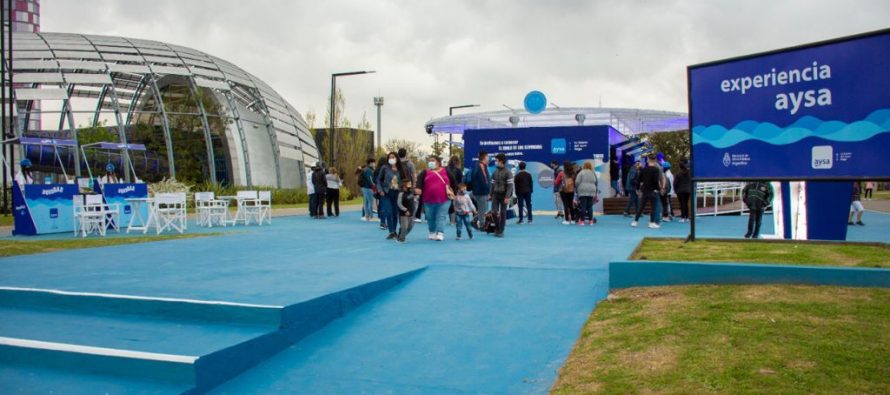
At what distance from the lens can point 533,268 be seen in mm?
8039

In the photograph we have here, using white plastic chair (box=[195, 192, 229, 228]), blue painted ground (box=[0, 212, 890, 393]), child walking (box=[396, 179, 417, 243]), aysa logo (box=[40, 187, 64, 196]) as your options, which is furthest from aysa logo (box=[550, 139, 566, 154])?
aysa logo (box=[40, 187, 64, 196])

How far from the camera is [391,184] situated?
12.1m

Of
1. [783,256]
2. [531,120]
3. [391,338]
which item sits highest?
[531,120]

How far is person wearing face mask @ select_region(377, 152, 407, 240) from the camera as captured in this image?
12102mm

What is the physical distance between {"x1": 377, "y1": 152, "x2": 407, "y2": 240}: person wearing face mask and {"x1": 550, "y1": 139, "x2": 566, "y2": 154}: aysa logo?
11208 mm

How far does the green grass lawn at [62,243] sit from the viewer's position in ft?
37.2

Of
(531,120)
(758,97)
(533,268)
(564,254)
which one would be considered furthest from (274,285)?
(531,120)

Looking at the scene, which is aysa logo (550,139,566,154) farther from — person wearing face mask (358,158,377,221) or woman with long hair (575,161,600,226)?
person wearing face mask (358,158,377,221)

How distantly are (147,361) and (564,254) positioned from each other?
627 cm

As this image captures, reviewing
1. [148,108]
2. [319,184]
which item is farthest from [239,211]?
[148,108]

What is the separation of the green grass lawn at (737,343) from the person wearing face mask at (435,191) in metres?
6.09

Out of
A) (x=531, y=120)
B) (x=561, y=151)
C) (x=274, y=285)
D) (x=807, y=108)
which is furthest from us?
(x=531, y=120)

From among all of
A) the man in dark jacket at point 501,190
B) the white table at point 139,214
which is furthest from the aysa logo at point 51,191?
the man in dark jacket at point 501,190

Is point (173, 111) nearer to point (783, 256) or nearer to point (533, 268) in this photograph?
point (533, 268)
